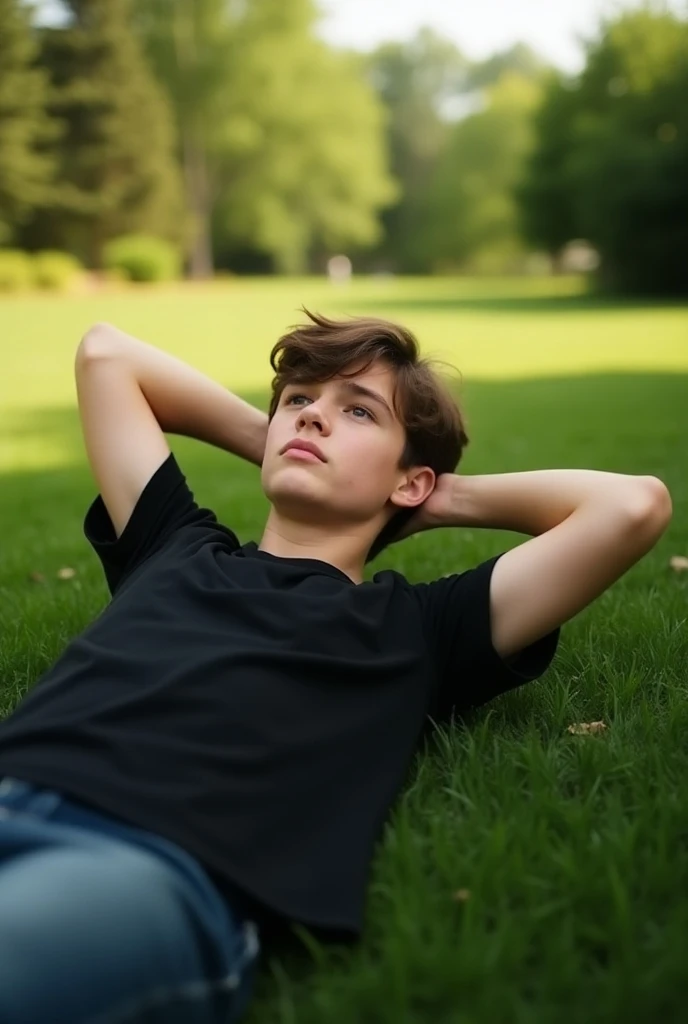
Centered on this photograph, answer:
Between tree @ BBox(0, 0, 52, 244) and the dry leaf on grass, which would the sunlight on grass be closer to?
the dry leaf on grass

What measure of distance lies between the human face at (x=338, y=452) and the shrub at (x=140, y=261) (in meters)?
41.0

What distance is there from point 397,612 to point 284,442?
1.55 feet

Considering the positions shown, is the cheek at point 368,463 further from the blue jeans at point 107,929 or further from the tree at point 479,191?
the tree at point 479,191

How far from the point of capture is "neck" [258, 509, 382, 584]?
2.36m

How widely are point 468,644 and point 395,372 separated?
0.69 metres

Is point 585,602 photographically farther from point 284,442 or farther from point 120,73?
point 120,73

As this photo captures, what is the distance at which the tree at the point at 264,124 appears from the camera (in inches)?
2104

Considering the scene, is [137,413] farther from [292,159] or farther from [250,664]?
[292,159]

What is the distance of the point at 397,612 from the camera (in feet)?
7.05

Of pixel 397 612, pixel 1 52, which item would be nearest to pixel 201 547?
pixel 397 612

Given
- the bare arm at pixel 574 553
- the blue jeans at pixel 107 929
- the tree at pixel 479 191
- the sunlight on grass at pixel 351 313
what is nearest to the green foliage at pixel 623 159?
the sunlight on grass at pixel 351 313

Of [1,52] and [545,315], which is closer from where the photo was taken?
[545,315]

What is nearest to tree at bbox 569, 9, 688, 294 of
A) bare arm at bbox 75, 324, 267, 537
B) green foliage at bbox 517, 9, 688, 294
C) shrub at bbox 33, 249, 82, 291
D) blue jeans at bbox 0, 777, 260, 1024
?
green foliage at bbox 517, 9, 688, 294

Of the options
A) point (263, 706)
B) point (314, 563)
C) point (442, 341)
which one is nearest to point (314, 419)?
point (314, 563)
